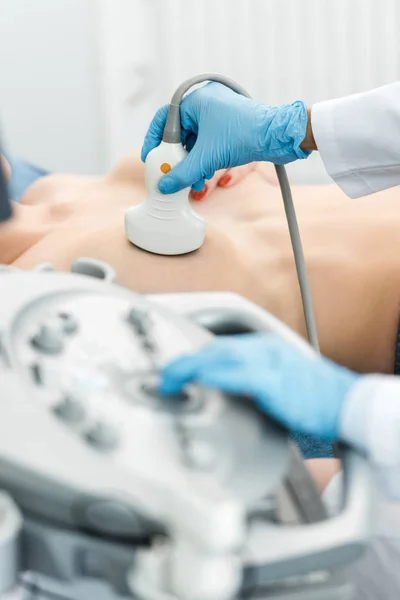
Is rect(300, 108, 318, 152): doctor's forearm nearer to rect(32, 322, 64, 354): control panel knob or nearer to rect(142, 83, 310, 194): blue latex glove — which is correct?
rect(142, 83, 310, 194): blue latex glove

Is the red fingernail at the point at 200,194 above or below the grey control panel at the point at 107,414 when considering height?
below

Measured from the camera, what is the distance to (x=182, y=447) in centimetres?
54

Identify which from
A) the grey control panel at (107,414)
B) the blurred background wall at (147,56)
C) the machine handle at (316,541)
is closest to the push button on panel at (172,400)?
the grey control panel at (107,414)

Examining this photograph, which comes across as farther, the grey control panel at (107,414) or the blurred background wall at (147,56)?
the blurred background wall at (147,56)

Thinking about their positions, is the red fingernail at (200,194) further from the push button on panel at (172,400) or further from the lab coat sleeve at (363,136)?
the push button on panel at (172,400)

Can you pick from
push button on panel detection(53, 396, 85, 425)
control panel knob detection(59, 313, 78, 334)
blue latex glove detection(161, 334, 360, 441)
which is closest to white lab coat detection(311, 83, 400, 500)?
blue latex glove detection(161, 334, 360, 441)

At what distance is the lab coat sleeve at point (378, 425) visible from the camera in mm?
640

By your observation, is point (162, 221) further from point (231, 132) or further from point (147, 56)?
point (147, 56)

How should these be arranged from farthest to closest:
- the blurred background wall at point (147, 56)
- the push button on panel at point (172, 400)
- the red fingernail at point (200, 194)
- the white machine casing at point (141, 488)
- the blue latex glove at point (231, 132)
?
1. the blurred background wall at point (147, 56)
2. the red fingernail at point (200, 194)
3. the blue latex glove at point (231, 132)
4. the push button on panel at point (172, 400)
5. the white machine casing at point (141, 488)

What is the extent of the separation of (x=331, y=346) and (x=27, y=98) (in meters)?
1.55

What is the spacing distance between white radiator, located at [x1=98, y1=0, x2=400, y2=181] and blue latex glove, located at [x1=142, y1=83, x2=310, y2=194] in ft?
3.86

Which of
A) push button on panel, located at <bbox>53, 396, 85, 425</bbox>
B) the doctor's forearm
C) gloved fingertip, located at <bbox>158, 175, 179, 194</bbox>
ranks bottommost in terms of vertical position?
gloved fingertip, located at <bbox>158, 175, 179, 194</bbox>

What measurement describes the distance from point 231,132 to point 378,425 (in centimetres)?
74

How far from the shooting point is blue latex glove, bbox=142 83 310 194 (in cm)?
124
